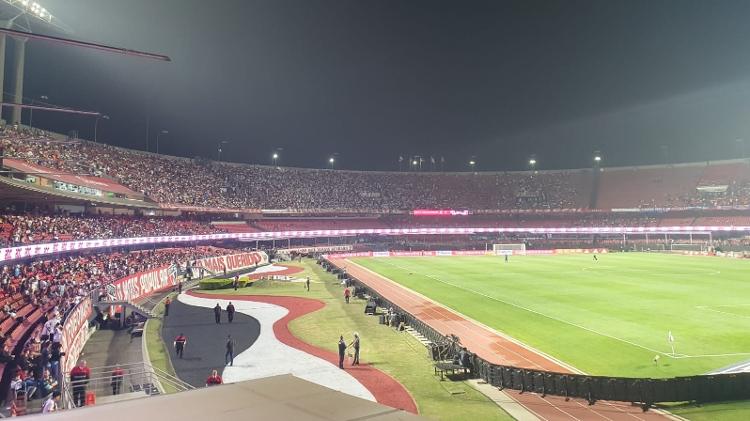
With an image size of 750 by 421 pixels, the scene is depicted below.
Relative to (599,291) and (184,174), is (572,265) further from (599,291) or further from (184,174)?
(184,174)

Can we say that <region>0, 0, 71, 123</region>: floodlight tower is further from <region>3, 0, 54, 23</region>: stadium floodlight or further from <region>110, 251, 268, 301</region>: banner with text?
<region>110, 251, 268, 301</region>: banner with text

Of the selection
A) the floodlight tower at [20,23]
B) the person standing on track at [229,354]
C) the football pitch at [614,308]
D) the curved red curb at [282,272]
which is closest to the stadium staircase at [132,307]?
the person standing on track at [229,354]

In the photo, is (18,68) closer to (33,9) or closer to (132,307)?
(33,9)

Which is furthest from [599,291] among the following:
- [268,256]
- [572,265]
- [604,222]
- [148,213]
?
[604,222]

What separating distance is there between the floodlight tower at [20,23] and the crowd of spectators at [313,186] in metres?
10.0

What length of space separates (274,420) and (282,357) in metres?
19.6

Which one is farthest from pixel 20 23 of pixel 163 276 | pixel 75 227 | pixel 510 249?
pixel 510 249

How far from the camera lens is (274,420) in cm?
392

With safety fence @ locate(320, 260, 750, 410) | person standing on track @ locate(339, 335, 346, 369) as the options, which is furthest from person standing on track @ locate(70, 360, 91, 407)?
safety fence @ locate(320, 260, 750, 410)

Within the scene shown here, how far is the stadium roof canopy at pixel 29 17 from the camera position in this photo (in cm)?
4291

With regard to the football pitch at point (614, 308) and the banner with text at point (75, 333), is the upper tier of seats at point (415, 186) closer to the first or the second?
the football pitch at point (614, 308)

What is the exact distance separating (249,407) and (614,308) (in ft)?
110

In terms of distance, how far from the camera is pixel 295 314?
33.0m

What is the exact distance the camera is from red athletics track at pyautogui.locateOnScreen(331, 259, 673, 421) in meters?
15.4
